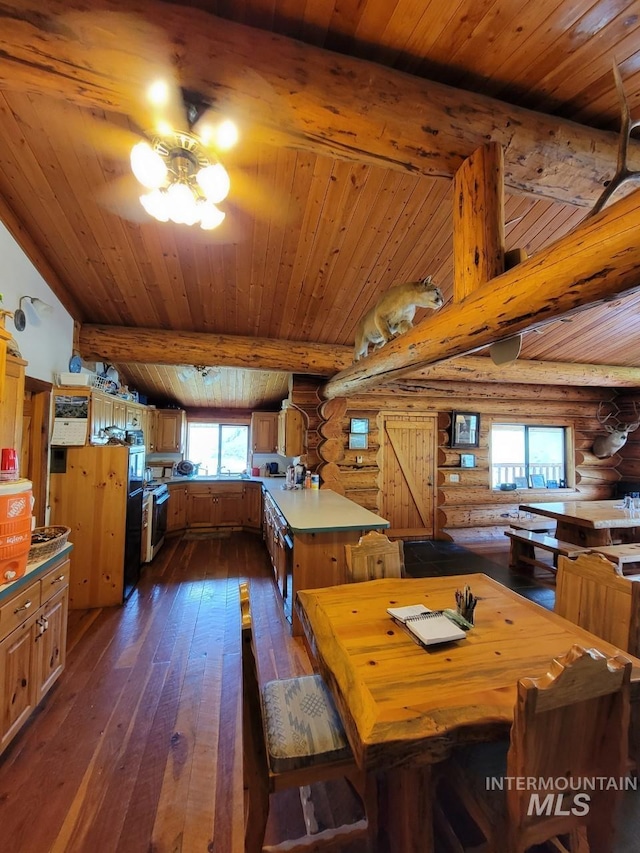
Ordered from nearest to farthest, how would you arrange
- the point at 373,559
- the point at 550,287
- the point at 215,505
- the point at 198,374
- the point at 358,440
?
the point at 550,287
the point at 373,559
the point at 198,374
the point at 358,440
the point at 215,505

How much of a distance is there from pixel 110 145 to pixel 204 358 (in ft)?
6.76

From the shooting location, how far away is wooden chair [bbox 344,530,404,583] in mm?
2068

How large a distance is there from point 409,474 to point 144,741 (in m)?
4.59

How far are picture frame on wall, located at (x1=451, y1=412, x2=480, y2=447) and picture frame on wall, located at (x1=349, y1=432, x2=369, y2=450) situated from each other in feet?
5.07

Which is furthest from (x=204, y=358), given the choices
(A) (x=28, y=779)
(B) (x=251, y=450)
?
(A) (x=28, y=779)

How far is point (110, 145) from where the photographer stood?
2.12 m

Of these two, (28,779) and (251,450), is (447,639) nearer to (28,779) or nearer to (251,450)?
(28,779)

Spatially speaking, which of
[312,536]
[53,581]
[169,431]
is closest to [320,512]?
[312,536]

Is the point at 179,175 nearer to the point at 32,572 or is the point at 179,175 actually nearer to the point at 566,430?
the point at 32,572

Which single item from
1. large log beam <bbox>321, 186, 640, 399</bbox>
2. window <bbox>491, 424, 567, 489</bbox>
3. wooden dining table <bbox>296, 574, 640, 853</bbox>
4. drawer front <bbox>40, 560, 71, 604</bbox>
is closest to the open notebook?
wooden dining table <bbox>296, 574, 640, 853</bbox>

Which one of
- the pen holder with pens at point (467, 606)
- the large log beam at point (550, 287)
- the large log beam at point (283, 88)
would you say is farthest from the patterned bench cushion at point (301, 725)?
the large log beam at point (283, 88)

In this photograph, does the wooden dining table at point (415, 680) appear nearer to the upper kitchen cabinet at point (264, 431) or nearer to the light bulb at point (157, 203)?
the light bulb at point (157, 203)

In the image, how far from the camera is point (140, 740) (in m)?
1.75

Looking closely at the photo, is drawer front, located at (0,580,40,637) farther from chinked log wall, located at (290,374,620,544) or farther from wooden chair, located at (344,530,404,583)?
chinked log wall, located at (290,374,620,544)
